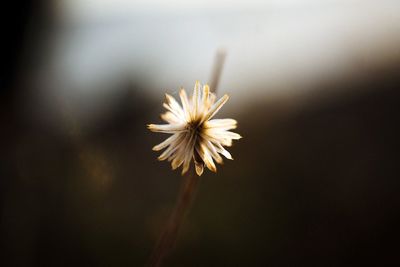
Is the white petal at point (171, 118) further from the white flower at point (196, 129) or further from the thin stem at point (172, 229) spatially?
the thin stem at point (172, 229)

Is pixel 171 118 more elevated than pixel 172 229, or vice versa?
pixel 171 118

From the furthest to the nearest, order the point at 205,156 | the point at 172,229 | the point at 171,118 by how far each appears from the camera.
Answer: the point at 171,118, the point at 205,156, the point at 172,229

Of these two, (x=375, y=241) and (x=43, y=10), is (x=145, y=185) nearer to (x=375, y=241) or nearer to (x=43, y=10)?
(x=43, y=10)

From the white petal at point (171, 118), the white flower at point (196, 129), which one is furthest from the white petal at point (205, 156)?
the white petal at point (171, 118)

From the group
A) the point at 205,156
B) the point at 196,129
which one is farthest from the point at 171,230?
the point at 196,129

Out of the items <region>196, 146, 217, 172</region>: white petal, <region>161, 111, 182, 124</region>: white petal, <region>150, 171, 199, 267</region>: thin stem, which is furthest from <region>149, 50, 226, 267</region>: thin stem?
<region>161, 111, 182, 124</region>: white petal

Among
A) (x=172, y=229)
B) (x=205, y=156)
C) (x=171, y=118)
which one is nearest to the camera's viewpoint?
(x=172, y=229)

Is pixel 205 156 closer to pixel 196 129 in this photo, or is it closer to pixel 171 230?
pixel 196 129

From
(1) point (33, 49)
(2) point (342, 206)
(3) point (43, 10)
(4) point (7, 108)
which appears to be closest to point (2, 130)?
(4) point (7, 108)
